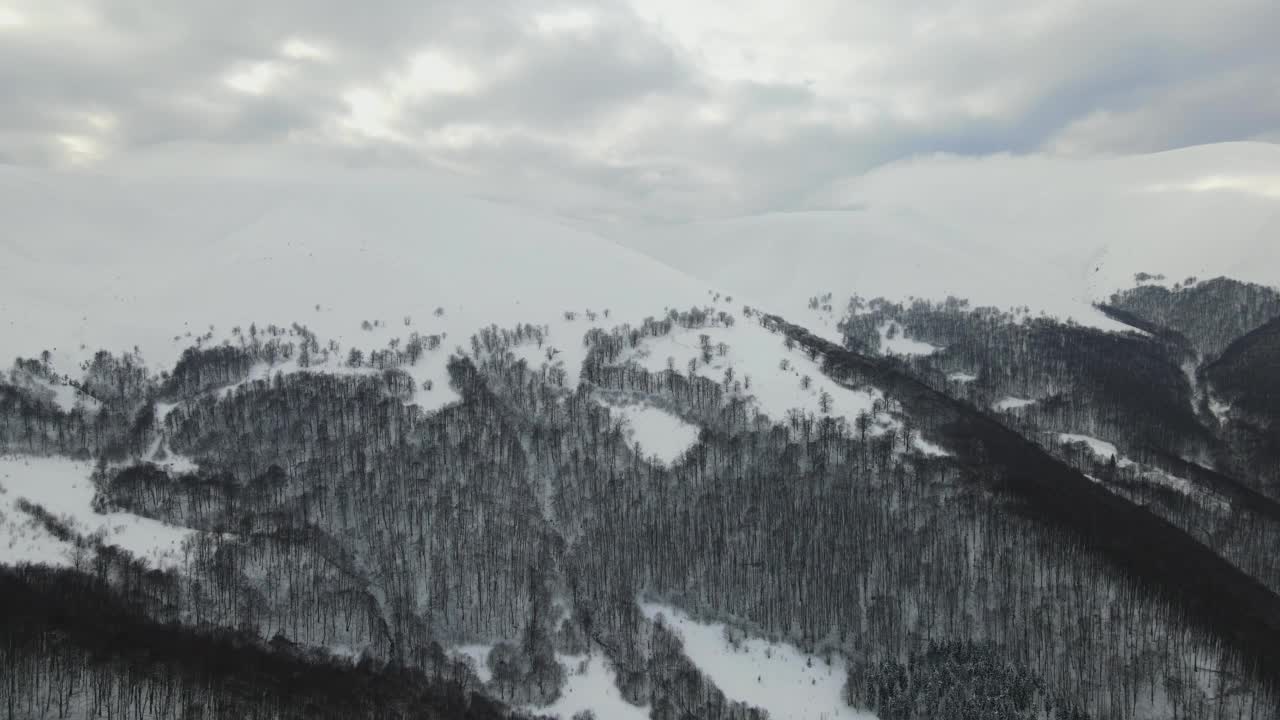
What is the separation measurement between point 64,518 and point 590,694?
→ 102 metres

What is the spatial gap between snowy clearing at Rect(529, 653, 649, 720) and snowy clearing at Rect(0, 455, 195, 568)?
243 feet

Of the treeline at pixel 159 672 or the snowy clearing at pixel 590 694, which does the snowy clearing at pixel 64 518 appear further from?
the snowy clearing at pixel 590 694

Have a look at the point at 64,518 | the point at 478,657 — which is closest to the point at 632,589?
the point at 478,657

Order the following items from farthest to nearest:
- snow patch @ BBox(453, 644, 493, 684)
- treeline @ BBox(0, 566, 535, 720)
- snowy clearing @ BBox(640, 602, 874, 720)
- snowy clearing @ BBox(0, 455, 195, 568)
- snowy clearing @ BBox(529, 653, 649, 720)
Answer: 1. snow patch @ BBox(453, 644, 493, 684)
2. snowy clearing @ BBox(640, 602, 874, 720)
3. snowy clearing @ BBox(529, 653, 649, 720)
4. snowy clearing @ BBox(0, 455, 195, 568)
5. treeline @ BBox(0, 566, 535, 720)

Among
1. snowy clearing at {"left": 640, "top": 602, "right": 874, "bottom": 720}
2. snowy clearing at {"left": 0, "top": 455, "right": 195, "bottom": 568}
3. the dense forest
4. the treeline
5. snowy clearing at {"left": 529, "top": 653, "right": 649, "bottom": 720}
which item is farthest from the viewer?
snowy clearing at {"left": 640, "top": 602, "right": 874, "bottom": 720}

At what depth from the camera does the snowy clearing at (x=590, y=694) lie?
481 feet

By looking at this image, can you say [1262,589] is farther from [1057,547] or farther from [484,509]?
[484,509]

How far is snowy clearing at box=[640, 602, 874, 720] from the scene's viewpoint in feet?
490

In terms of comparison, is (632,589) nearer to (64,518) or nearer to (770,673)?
(770,673)

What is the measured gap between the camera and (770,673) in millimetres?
158375

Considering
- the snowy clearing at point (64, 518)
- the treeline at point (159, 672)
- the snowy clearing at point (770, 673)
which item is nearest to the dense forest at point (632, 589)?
the treeline at point (159, 672)

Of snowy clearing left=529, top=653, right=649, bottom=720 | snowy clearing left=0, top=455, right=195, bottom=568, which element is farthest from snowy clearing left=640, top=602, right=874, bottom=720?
snowy clearing left=0, top=455, right=195, bottom=568

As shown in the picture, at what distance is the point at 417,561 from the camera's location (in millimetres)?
180000

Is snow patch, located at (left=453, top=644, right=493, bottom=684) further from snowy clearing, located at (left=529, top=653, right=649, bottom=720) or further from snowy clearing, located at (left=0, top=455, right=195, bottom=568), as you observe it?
snowy clearing, located at (left=0, top=455, right=195, bottom=568)
